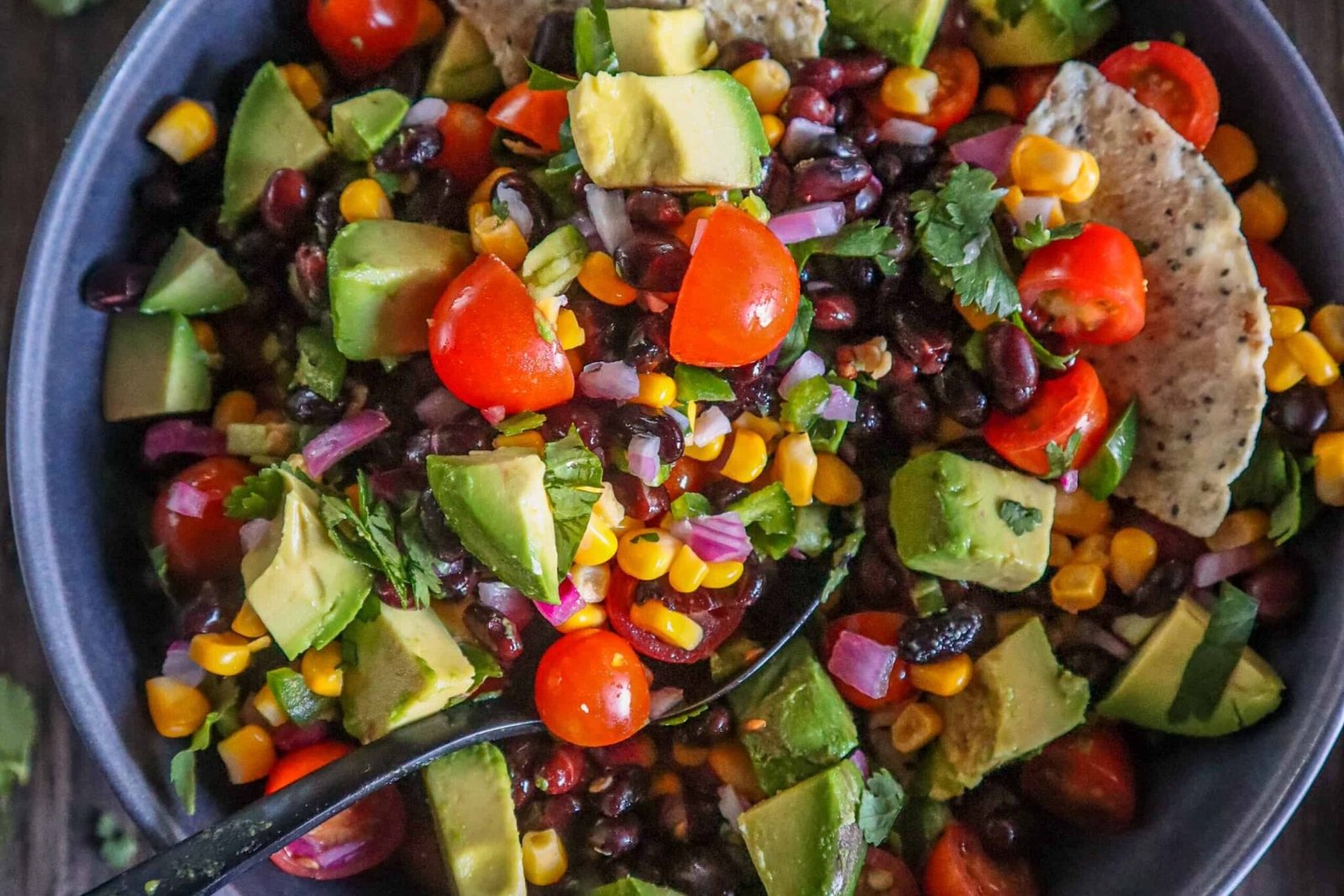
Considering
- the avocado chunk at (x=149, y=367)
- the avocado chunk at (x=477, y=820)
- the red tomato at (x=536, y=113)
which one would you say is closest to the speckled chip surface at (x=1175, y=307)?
the red tomato at (x=536, y=113)

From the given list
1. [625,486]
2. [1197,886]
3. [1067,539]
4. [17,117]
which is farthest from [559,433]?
[17,117]

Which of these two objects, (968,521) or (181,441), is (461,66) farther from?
(968,521)

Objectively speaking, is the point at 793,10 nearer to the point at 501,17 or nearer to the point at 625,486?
the point at 501,17

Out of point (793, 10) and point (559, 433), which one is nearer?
point (559, 433)

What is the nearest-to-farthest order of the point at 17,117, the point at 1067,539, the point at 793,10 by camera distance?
1. the point at 793,10
2. the point at 1067,539
3. the point at 17,117

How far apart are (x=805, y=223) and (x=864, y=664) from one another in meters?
1.00

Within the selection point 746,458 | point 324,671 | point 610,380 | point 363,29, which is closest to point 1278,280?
point 746,458

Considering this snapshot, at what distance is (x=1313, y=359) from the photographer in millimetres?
2348

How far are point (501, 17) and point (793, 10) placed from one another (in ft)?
2.26

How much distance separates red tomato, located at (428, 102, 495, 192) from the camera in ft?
8.43

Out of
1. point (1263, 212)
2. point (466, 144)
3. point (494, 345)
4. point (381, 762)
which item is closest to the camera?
point (494, 345)

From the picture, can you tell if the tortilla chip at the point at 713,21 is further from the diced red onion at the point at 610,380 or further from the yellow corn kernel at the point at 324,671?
the yellow corn kernel at the point at 324,671

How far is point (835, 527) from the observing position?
2549 mm

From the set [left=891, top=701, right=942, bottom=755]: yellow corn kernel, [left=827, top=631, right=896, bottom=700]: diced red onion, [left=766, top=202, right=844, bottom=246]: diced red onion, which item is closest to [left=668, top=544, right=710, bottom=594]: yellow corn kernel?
[left=827, top=631, right=896, bottom=700]: diced red onion
